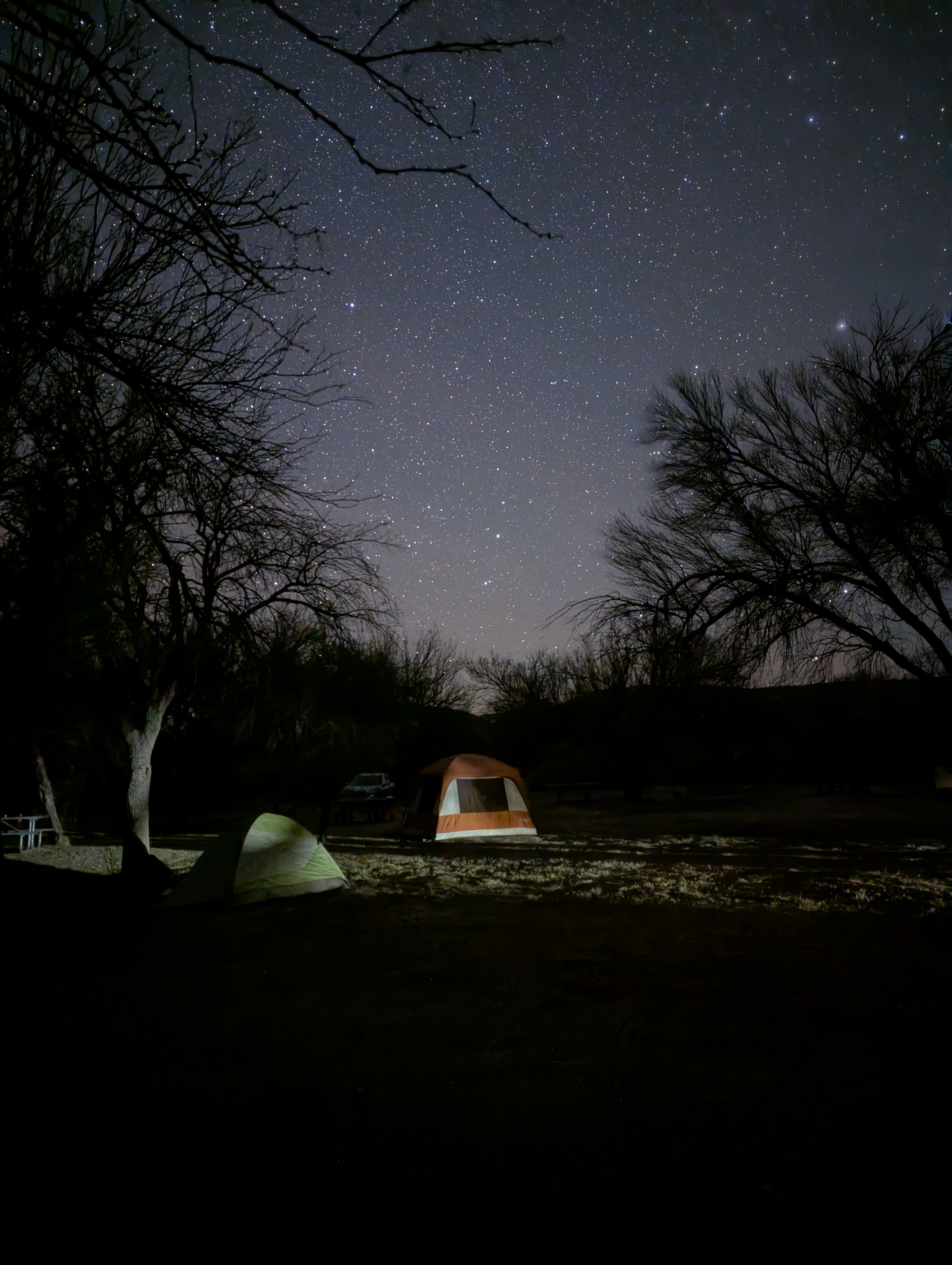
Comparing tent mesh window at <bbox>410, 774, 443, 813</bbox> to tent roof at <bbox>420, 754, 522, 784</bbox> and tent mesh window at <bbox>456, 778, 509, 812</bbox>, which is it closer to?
tent roof at <bbox>420, 754, 522, 784</bbox>

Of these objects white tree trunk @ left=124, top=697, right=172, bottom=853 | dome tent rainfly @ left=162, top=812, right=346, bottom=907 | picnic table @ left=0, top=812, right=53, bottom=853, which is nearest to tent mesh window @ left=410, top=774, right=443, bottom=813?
white tree trunk @ left=124, top=697, right=172, bottom=853

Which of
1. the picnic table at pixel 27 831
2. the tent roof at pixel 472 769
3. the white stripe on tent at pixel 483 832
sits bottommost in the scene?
the white stripe on tent at pixel 483 832

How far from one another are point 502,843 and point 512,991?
35.5ft

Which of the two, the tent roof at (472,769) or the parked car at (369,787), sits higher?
the tent roof at (472,769)

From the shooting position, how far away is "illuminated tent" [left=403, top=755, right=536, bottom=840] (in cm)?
1684

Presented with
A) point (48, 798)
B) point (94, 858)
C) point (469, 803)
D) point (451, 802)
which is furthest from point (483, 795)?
point (48, 798)

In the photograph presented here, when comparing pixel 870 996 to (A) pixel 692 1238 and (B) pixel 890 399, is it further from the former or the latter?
(B) pixel 890 399

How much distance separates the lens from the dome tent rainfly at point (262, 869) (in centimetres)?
857

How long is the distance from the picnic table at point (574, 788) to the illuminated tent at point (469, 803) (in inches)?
354

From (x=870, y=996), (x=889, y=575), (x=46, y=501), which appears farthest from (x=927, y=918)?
(x=46, y=501)

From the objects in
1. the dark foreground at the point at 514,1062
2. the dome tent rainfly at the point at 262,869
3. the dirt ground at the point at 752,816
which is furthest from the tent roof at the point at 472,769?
the dark foreground at the point at 514,1062

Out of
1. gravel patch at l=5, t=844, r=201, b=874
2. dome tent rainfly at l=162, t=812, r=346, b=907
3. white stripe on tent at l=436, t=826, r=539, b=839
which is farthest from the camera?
white stripe on tent at l=436, t=826, r=539, b=839

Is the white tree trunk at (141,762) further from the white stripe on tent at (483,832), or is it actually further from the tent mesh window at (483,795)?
the tent mesh window at (483,795)

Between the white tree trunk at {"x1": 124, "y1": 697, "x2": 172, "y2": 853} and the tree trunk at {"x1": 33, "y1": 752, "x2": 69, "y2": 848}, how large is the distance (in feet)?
17.3
